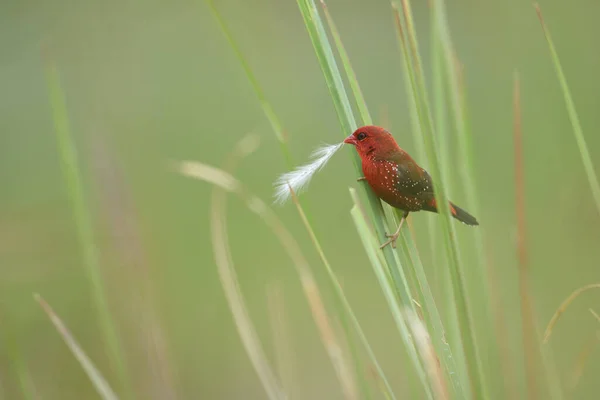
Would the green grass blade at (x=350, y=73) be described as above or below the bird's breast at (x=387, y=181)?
above

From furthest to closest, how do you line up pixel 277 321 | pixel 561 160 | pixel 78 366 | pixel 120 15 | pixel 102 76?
pixel 120 15
pixel 102 76
pixel 561 160
pixel 78 366
pixel 277 321

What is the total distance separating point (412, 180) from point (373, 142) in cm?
7

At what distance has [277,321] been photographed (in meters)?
1.00

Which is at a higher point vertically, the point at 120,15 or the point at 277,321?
the point at 120,15

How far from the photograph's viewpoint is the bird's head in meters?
0.73

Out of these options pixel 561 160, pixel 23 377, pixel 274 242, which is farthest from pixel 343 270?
pixel 23 377

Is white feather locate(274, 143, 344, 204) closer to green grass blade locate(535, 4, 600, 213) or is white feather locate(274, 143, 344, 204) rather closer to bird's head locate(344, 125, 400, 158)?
bird's head locate(344, 125, 400, 158)

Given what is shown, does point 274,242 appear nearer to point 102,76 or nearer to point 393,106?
point 393,106

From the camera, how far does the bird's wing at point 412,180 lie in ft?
2.43

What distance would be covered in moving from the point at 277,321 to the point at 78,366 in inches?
40.8

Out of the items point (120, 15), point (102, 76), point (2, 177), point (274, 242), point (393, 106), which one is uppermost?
point (120, 15)

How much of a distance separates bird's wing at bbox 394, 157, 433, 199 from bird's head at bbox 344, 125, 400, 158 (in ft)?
0.08

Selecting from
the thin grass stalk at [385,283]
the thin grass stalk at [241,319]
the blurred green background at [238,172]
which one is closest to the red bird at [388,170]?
the thin grass stalk at [385,283]

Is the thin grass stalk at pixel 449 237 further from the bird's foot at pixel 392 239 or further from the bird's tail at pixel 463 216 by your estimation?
the bird's tail at pixel 463 216
